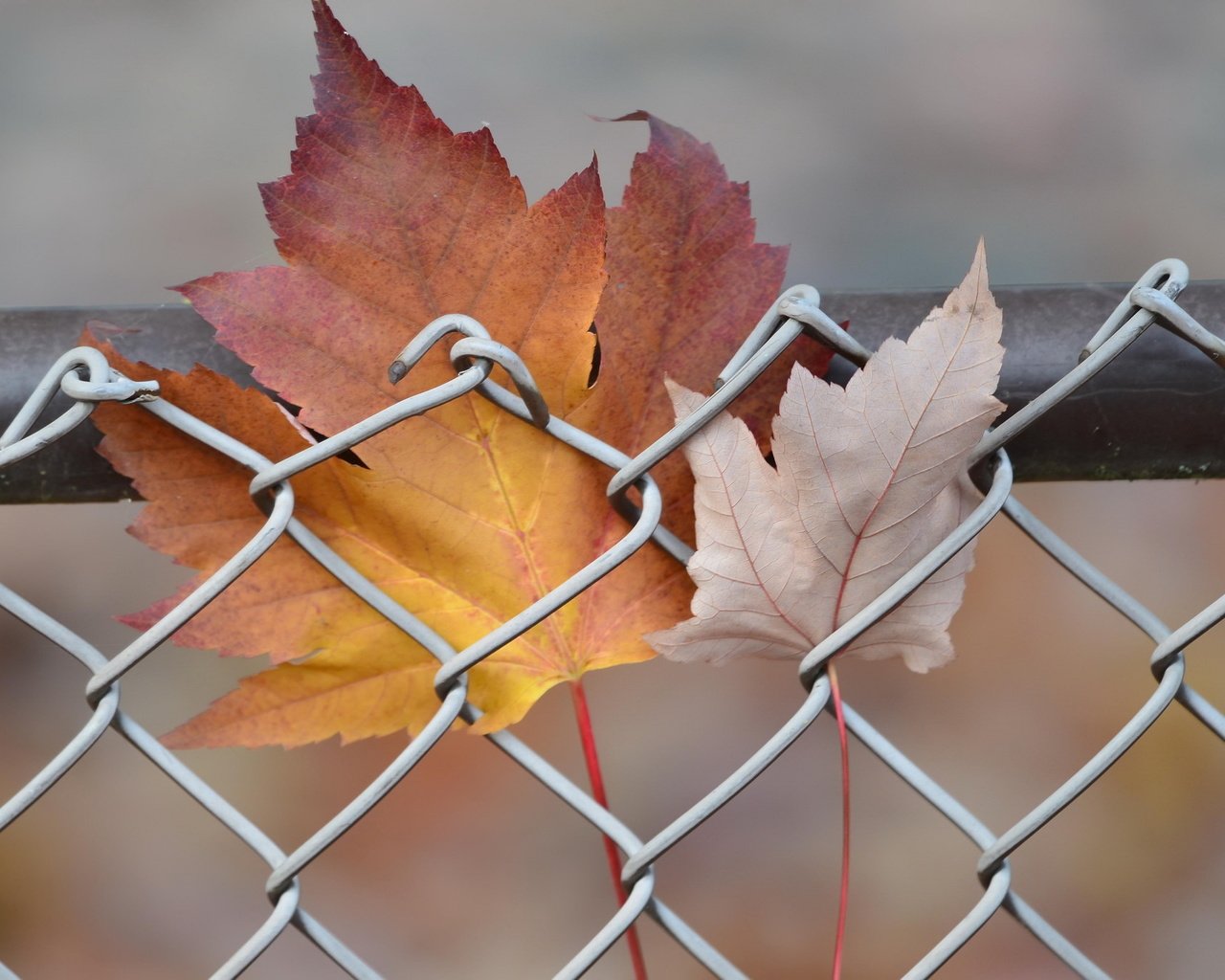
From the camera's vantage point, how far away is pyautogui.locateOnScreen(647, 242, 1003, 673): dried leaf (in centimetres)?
52

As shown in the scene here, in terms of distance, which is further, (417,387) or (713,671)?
(713,671)

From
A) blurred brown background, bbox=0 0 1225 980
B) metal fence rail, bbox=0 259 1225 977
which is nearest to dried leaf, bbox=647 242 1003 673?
metal fence rail, bbox=0 259 1225 977

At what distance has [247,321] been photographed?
0.53 meters

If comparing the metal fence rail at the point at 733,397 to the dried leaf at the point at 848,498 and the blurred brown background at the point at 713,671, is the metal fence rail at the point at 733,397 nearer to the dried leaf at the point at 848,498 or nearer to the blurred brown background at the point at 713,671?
the dried leaf at the point at 848,498

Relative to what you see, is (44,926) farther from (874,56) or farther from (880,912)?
(874,56)

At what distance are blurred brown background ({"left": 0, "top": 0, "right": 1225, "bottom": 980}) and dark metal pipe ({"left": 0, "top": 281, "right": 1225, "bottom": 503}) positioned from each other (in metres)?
1.53

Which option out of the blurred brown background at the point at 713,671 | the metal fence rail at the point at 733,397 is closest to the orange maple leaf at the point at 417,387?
the metal fence rail at the point at 733,397

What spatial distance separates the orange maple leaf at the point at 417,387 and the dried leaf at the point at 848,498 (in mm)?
33

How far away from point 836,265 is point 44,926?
2.29m

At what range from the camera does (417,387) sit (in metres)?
0.55

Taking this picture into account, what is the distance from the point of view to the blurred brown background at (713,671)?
200 centimetres

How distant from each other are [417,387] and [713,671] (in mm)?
1840

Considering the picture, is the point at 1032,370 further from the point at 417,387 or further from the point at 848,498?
the point at 417,387

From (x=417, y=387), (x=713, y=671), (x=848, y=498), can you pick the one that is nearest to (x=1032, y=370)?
(x=848, y=498)
